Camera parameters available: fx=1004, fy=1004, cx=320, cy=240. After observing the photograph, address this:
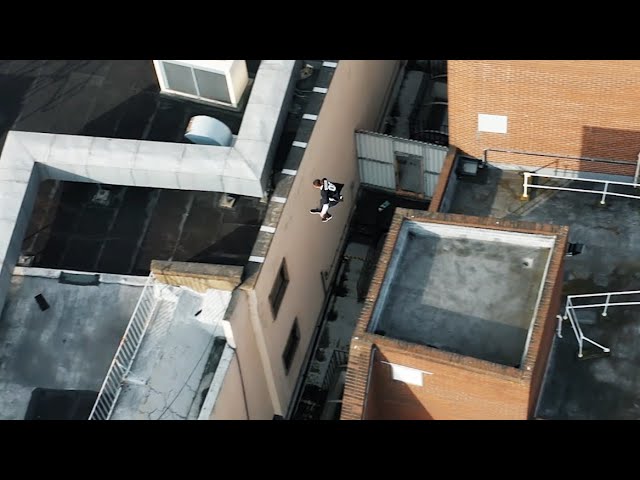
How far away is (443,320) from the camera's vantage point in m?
24.1

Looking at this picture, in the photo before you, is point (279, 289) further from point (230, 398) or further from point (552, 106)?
point (552, 106)

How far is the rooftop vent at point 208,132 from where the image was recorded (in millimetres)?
27891

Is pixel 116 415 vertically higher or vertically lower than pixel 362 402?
lower

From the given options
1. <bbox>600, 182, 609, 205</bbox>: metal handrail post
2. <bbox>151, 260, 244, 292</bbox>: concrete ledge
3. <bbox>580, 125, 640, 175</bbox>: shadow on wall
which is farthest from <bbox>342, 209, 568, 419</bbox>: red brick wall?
<bbox>580, 125, 640, 175</bbox>: shadow on wall

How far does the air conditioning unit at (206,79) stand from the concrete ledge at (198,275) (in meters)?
5.77

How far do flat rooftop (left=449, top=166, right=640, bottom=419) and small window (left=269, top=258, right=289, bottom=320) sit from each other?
17.3 feet

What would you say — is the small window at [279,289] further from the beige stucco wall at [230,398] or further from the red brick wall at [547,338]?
the red brick wall at [547,338]

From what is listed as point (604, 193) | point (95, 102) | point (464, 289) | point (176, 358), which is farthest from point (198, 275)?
point (604, 193)

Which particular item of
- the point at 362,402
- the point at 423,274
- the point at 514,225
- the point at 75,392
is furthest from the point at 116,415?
the point at 514,225

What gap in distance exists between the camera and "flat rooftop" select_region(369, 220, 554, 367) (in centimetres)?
2370

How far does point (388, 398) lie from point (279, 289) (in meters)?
5.42

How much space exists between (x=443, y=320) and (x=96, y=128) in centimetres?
1244

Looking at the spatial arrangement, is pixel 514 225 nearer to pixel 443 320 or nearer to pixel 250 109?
pixel 443 320

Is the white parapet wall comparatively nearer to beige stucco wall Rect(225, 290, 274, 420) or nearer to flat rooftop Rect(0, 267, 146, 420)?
flat rooftop Rect(0, 267, 146, 420)
